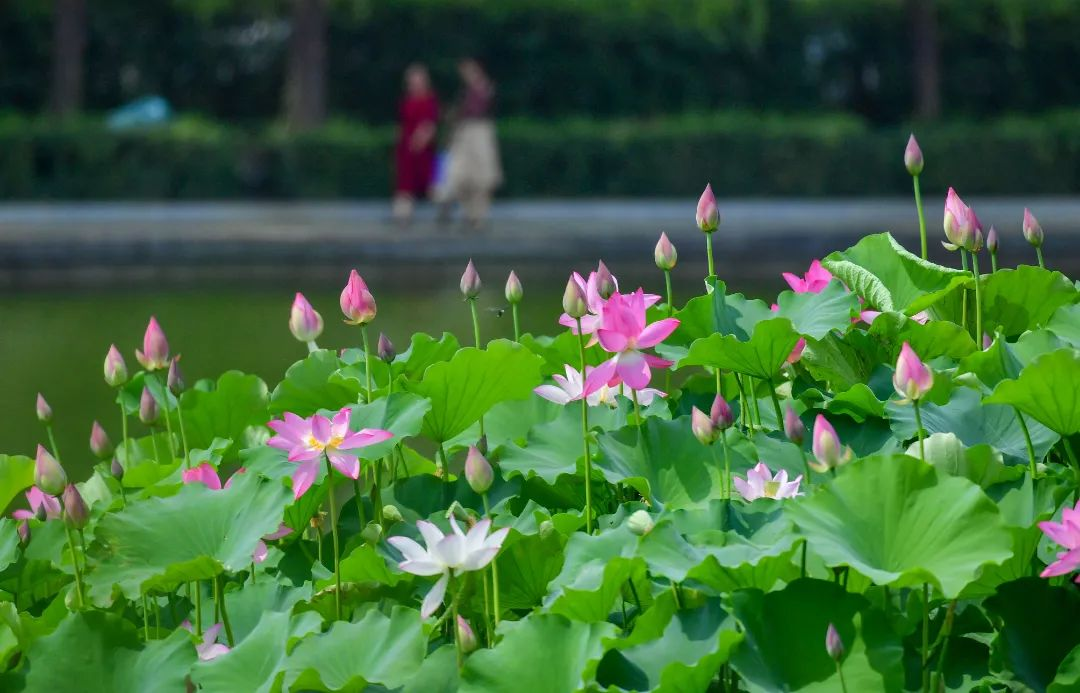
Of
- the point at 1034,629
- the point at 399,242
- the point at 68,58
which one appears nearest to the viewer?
the point at 1034,629

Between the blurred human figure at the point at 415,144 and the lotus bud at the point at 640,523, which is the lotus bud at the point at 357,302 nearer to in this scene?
the lotus bud at the point at 640,523

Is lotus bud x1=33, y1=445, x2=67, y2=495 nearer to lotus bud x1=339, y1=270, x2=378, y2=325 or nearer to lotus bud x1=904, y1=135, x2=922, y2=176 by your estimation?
lotus bud x1=339, y1=270, x2=378, y2=325

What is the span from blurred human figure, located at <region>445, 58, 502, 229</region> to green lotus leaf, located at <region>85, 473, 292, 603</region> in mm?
13846

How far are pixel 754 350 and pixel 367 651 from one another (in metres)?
0.66

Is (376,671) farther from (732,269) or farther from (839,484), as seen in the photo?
(732,269)

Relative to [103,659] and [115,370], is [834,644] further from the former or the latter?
[115,370]

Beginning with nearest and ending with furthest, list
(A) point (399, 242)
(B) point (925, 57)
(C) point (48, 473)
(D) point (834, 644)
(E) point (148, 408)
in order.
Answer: (D) point (834, 644) → (C) point (48, 473) → (E) point (148, 408) → (A) point (399, 242) → (B) point (925, 57)

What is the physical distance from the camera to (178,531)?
6.07ft

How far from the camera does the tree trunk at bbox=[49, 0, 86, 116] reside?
19922 mm

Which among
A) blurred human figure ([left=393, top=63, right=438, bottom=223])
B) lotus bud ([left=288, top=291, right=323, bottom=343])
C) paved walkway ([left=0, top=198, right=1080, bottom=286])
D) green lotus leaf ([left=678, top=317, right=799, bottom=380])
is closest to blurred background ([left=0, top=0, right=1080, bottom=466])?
paved walkway ([left=0, top=198, right=1080, bottom=286])

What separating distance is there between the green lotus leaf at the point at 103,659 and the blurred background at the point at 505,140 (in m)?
8.51

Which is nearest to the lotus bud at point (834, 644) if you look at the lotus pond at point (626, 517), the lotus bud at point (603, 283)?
the lotus pond at point (626, 517)

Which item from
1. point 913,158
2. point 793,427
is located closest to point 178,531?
point 793,427

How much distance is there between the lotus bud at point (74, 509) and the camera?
183cm
